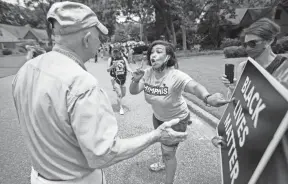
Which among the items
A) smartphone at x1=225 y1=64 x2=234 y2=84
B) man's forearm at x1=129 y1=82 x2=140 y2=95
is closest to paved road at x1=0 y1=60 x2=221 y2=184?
man's forearm at x1=129 y1=82 x2=140 y2=95

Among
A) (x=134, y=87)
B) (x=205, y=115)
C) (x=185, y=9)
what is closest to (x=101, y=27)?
(x=134, y=87)

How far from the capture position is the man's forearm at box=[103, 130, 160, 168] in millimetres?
1143

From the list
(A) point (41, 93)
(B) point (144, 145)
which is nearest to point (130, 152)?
(B) point (144, 145)

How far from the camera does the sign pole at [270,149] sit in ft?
2.67

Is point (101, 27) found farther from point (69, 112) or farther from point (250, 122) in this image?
point (250, 122)

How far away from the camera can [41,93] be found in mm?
1075

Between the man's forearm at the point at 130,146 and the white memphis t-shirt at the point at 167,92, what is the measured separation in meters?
1.22

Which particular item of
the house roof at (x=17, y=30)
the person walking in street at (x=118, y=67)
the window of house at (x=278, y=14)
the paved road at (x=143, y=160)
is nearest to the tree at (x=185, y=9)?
the window of house at (x=278, y=14)

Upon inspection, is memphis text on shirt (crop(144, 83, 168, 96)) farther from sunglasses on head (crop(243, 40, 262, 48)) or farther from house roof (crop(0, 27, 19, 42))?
house roof (crop(0, 27, 19, 42))

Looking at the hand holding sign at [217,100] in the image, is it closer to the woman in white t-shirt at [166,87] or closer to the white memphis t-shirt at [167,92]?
the woman in white t-shirt at [166,87]

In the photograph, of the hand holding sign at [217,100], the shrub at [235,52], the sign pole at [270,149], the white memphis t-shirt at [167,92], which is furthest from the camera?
the shrub at [235,52]

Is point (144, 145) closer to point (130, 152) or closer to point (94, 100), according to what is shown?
point (130, 152)

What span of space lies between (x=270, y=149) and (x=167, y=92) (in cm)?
163

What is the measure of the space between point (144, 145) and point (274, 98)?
0.73 meters
